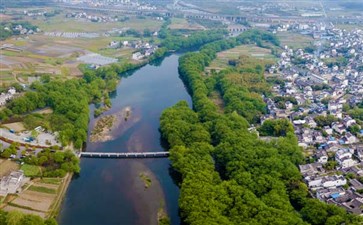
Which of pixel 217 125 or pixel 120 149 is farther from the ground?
pixel 217 125

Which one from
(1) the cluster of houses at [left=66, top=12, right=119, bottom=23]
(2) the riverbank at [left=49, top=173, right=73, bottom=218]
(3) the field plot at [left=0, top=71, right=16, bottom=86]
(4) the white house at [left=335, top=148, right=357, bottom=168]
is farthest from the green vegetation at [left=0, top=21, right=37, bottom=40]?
(4) the white house at [left=335, top=148, right=357, bottom=168]

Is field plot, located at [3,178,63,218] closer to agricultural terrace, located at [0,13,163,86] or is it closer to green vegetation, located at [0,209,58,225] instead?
green vegetation, located at [0,209,58,225]

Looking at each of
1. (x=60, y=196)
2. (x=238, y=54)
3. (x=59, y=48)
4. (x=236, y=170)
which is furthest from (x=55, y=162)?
(x=238, y=54)

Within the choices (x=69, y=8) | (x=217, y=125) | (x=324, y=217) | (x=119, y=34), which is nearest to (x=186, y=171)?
(x=217, y=125)

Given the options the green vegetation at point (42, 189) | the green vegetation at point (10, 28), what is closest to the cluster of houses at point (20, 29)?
the green vegetation at point (10, 28)

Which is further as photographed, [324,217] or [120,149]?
[120,149]

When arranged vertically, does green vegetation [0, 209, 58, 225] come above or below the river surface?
above

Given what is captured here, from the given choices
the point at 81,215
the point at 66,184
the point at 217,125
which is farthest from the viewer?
Answer: the point at 217,125

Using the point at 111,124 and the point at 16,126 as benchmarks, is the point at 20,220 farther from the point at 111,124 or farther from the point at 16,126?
the point at 111,124

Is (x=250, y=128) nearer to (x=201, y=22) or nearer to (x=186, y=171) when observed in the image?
(x=186, y=171)
